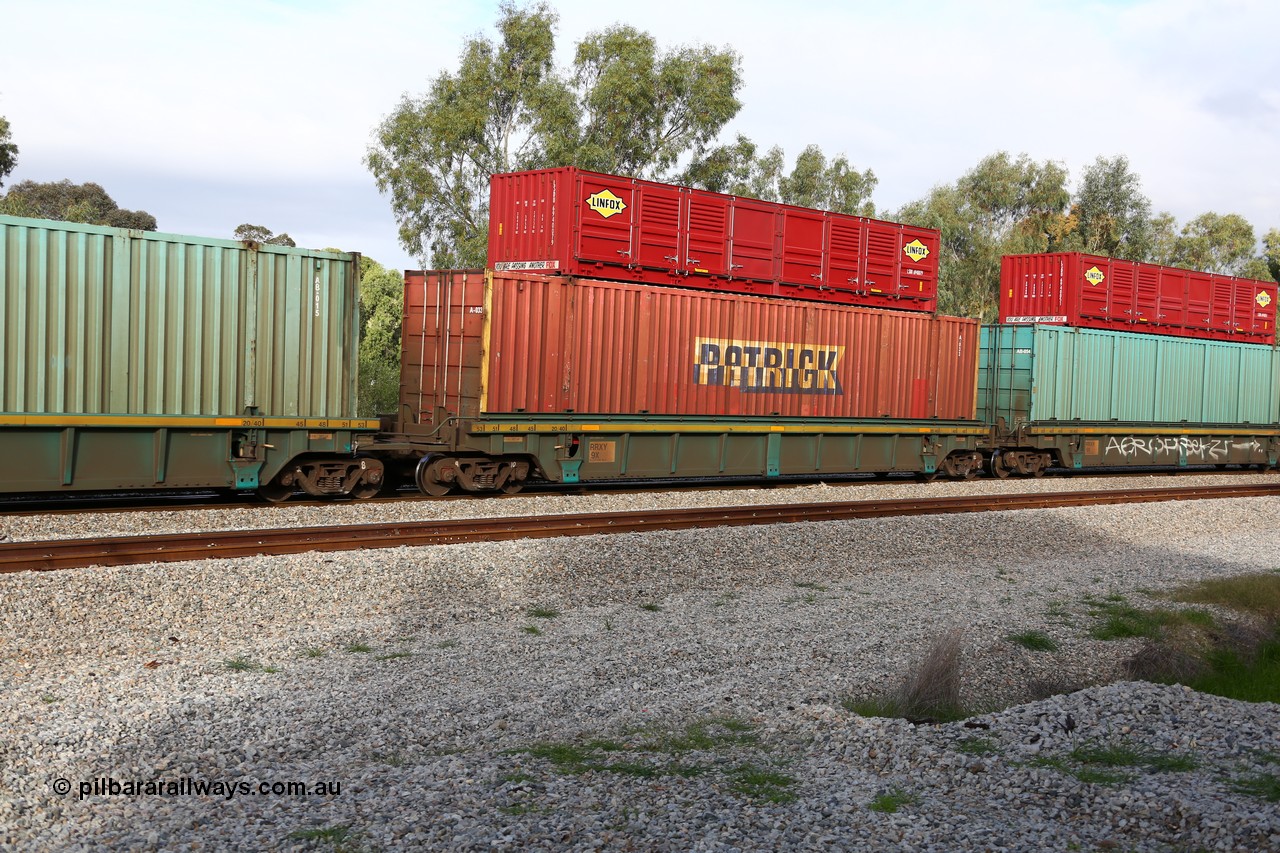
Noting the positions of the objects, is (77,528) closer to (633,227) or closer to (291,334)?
(291,334)

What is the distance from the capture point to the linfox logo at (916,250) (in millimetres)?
20828

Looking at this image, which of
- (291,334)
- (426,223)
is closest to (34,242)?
(291,334)

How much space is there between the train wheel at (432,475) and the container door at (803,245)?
7394mm

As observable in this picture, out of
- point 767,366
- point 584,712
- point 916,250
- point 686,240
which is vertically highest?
point 916,250

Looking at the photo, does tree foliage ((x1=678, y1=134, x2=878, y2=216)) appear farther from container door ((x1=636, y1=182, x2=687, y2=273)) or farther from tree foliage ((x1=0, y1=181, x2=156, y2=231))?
tree foliage ((x1=0, y1=181, x2=156, y2=231))

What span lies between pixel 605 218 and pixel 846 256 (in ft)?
17.3

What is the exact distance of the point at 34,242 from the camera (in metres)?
12.3

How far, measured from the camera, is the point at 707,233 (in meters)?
18.2

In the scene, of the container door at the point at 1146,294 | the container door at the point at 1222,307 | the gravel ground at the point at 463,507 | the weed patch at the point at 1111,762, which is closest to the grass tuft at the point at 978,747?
the weed patch at the point at 1111,762

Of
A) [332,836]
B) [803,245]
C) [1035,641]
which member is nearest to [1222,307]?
[803,245]

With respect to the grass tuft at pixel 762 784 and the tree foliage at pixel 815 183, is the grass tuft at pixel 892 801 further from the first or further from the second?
the tree foliage at pixel 815 183

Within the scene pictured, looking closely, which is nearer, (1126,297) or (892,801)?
(892,801)

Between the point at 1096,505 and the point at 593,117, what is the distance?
21959mm

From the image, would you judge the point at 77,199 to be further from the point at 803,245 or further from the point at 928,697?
the point at 928,697
